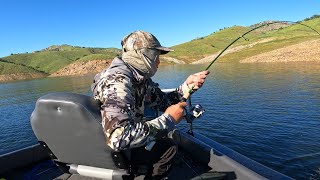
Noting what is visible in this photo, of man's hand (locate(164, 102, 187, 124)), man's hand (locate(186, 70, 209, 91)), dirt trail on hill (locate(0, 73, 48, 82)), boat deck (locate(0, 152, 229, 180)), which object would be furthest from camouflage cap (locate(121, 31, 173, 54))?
dirt trail on hill (locate(0, 73, 48, 82))

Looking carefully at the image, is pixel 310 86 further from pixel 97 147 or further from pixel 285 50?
pixel 285 50

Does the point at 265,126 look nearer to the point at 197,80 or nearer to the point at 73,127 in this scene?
the point at 197,80

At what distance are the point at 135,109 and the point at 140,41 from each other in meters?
0.87

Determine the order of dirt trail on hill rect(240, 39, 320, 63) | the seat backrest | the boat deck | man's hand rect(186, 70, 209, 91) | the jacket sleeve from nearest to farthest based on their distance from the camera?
the jacket sleeve
the seat backrest
man's hand rect(186, 70, 209, 91)
the boat deck
dirt trail on hill rect(240, 39, 320, 63)

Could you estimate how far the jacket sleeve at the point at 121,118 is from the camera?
344 centimetres

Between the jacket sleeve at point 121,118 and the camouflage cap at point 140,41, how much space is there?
545 millimetres

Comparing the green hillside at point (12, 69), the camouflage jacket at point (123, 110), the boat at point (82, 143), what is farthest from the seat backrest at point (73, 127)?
the green hillside at point (12, 69)

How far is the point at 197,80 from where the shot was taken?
5.16 m

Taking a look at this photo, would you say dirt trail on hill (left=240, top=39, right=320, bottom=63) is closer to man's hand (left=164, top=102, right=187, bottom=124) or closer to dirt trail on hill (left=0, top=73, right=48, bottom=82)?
man's hand (left=164, top=102, right=187, bottom=124)

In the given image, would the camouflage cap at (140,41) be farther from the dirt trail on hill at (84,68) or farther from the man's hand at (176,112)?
the dirt trail on hill at (84,68)

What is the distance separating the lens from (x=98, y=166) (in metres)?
4.28

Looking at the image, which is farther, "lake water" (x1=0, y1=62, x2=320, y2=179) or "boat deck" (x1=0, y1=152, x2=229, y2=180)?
"lake water" (x1=0, y1=62, x2=320, y2=179)

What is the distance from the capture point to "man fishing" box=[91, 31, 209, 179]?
3.48 metres

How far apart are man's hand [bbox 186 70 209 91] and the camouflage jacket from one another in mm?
1373
